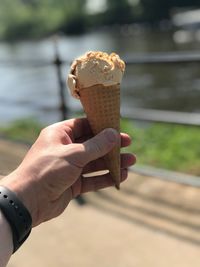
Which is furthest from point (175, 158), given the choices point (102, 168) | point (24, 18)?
point (24, 18)

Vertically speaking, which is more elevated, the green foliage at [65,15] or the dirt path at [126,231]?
the dirt path at [126,231]

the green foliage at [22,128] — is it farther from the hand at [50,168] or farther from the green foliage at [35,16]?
the green foliage at [35,16]

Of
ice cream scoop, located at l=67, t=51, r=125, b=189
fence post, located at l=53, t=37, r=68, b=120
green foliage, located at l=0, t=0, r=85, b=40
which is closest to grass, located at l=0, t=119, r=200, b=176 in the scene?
fence post, located at l=53, t=37, r=68, b=120

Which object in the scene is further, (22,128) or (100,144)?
(22,128)

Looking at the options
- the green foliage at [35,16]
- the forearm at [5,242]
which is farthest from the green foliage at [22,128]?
the green foliage at [35,16]

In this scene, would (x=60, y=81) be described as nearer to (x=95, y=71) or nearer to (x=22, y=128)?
(x=95, y=71)

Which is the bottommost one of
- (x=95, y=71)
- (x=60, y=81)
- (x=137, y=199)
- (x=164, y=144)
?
(x=164, y=144)

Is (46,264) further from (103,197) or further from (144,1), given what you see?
(144,1)

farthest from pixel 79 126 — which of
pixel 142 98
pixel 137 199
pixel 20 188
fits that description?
pixel 142 98
